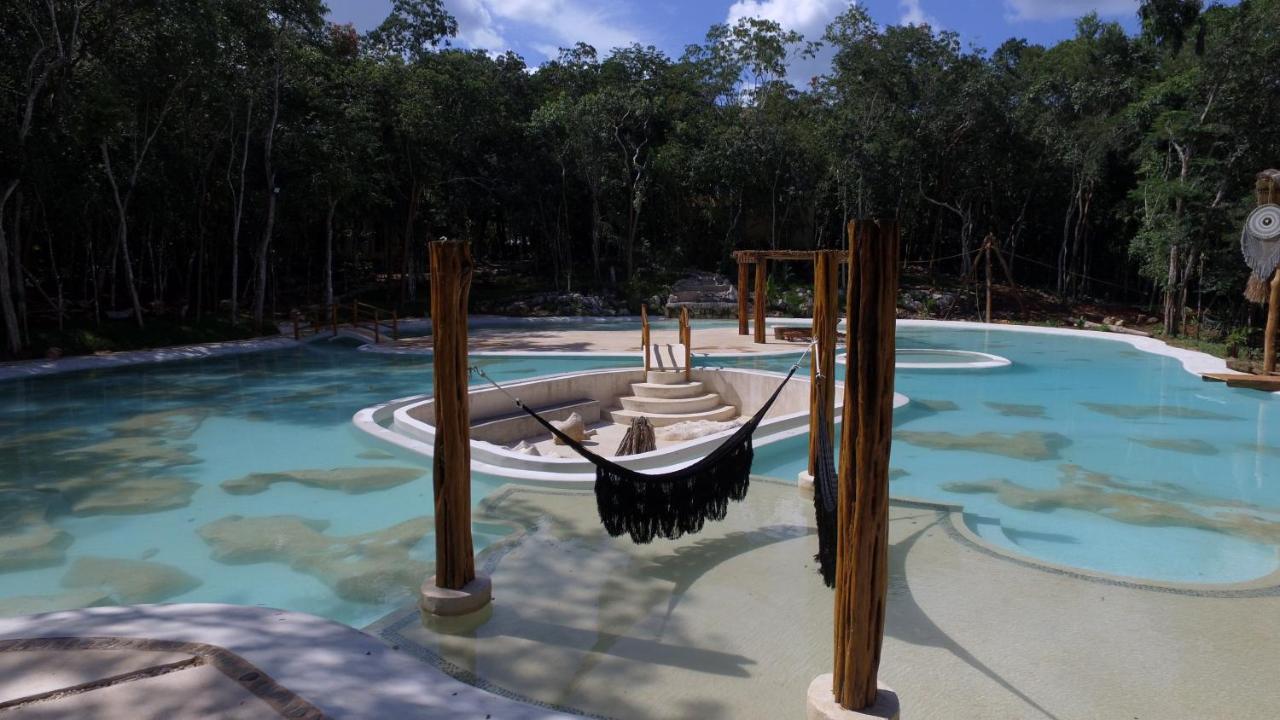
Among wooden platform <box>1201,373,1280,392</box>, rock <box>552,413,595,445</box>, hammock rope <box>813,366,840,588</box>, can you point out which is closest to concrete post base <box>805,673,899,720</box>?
hammock rope <box>813,366,840,588</box>

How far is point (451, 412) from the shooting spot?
3104 millimetres

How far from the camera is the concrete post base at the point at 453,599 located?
3.15 metres

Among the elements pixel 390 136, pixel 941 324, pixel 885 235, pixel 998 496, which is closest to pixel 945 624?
pixel 885 235

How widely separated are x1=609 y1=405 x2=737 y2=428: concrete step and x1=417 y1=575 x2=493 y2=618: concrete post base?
16.7 feet

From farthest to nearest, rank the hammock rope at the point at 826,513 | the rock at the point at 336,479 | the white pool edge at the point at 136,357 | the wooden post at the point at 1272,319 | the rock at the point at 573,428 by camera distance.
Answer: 1. the white pool edge at the point at 136,357
2. the wooden post at the point at 1272,319
3. the rock at the point at 573,428
4. the rock at the point at 336,479
5. the hammock rope at the point at 826,513

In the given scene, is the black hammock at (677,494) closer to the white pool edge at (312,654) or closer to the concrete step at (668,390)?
the white pool edge at (312,654)

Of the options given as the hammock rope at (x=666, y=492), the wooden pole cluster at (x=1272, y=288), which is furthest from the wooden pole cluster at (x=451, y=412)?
the wooden pole cluster at (x=1272, y=288)

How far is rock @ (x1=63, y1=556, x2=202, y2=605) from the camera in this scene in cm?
389

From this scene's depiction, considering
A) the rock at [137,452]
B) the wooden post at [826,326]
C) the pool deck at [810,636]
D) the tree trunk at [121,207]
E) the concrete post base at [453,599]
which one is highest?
the tree trunk at [121,207]

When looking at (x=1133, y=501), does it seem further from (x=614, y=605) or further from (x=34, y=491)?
(x=34, y=491)

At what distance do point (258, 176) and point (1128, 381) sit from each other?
52.1ft

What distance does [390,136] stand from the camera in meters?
19.1

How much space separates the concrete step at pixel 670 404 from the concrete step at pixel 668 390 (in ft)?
0.15

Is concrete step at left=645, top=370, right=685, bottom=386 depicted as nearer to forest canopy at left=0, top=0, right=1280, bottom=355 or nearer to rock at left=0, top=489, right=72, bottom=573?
rock at left=0, top=489, right=72, bottom=573
